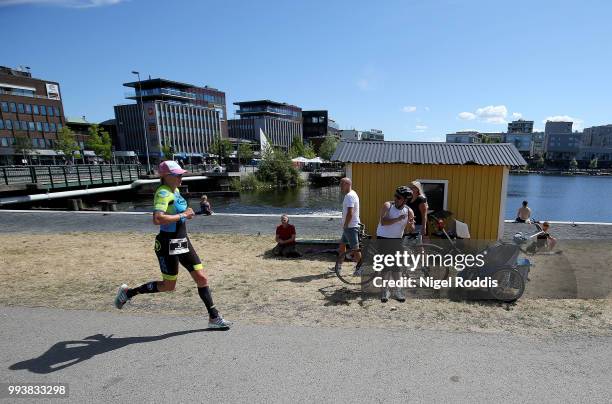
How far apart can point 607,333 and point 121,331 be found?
5372 millimetres

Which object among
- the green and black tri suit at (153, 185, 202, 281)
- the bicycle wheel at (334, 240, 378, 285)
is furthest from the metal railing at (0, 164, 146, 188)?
the bicycle wheel at (334, 240, 378, 285)

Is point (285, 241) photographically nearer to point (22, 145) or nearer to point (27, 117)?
point (22, 145)

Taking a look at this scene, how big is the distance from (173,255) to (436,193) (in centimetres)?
616

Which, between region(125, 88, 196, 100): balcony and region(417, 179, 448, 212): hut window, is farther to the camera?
→ region(125, 88, 196, 100): balcony

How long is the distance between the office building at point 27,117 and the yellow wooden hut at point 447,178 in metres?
80.7

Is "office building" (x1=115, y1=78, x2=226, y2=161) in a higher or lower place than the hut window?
higher

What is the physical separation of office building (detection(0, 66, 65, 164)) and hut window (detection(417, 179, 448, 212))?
269ft

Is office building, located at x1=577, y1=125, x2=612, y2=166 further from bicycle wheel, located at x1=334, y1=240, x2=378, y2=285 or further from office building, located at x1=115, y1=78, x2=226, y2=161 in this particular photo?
bicycle wheel, located at x1=334, y1=240, x2=378, y2=285

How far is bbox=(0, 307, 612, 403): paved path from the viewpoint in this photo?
8.61ft

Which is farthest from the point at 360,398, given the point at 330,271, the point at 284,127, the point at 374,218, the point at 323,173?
the point at 284,127

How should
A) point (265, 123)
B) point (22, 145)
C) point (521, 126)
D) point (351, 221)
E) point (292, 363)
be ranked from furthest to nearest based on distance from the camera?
point (521, 126) < point (265, 123) < point (22, 145) < point (351, 221) < point (292, 363)

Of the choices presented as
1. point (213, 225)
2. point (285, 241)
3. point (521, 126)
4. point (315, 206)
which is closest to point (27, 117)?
point (315, 206)

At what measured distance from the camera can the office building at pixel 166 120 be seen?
88.7 m

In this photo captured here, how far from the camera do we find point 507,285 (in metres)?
4.54
